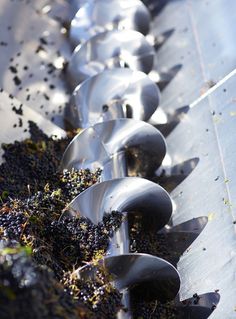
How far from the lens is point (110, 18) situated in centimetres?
288

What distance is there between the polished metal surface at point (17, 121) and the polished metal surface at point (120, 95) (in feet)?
0.50

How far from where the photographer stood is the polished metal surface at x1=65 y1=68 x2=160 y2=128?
2418 mm

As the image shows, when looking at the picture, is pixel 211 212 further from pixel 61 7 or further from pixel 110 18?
pixel 61 7

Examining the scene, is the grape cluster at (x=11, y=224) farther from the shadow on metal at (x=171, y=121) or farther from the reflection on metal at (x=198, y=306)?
the shadow on metal at (x=171, y=121)

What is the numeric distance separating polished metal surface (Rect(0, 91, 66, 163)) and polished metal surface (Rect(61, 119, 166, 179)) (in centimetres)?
26

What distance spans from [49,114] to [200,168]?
2.28 feet

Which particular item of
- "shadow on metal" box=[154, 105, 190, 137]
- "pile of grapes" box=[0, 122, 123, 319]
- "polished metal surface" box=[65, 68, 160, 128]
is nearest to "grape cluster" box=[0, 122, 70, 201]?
"pile of grapes" box=[0, 122, 123, 319]

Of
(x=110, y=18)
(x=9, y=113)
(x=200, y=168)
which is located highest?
(x=110, y=18)

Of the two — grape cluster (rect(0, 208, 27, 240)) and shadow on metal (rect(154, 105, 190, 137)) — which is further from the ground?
grape cluster (rect(0, 208, 27, 240))

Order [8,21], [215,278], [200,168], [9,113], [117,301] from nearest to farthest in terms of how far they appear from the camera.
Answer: [117,301] < [215,278] < [200,168] < [9,113] < [8,21]

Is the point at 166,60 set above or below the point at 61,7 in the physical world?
below

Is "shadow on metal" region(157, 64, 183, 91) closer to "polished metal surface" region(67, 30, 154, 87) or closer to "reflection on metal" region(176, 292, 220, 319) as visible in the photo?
"polished metal surface" region(67, 30, 154, 87)

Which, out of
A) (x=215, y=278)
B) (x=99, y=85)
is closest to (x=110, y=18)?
(x=99, y=85)

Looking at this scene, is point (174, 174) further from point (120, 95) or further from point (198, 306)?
point (198, 306)
